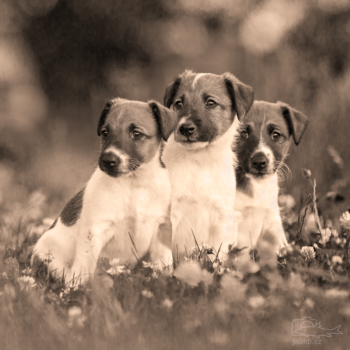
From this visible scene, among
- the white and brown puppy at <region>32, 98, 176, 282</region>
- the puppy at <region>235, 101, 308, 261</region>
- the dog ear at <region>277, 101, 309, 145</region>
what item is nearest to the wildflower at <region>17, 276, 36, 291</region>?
→ the white and brown puppy at <region>32, 98, 176, 282</region>

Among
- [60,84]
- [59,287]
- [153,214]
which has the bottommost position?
[59,287]

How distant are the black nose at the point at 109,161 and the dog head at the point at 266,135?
1533 millimetres

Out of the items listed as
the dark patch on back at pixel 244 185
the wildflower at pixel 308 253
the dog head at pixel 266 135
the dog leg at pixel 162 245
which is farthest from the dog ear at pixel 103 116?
the wildflower at pixel 308 253

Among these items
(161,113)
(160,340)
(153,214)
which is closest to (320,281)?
(160,340)

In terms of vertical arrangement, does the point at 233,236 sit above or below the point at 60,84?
below

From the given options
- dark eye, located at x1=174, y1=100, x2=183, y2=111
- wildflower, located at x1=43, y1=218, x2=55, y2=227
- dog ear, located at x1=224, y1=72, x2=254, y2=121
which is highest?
dog ear, located at x1=224, y1=72, x2=254, y2=121

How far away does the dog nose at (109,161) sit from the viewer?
4.64 metres

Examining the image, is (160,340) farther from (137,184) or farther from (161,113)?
(161,113)

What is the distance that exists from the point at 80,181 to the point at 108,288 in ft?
8.07

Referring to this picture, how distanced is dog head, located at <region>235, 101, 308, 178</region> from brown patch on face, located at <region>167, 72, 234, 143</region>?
0.28m

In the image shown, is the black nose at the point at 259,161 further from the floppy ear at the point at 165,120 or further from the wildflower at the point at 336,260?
the wildflower at the point at 336,260

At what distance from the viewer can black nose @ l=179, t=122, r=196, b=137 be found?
4996 millimetres

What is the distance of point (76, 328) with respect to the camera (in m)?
3.34

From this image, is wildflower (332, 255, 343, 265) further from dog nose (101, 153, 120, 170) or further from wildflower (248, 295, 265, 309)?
dog nose (101, 153, 120, 170)
